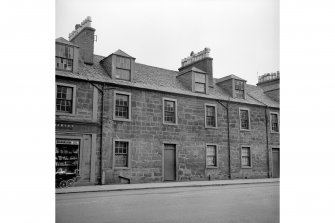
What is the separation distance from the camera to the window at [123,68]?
4941mm

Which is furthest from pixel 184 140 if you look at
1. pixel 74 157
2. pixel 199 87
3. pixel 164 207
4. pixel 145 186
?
pixel 74 157

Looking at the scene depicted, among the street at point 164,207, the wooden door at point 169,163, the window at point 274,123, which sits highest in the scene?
the window at point 274,123

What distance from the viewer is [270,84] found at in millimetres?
5551

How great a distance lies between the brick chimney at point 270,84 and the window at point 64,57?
9.82ft

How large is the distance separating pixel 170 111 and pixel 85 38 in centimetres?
203

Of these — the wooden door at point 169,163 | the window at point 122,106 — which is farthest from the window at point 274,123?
the window at point 122,106

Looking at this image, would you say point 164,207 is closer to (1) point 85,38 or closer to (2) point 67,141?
(2) point 67,141

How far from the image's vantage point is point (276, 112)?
5.27 metres

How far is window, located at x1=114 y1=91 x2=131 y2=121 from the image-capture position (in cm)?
454

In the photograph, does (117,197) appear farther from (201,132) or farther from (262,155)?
(262,155)

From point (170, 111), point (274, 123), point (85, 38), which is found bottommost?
point (274, 123)

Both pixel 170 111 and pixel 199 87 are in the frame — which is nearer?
pixel 170 111

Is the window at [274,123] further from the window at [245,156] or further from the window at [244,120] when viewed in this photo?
the window at [245,156]
